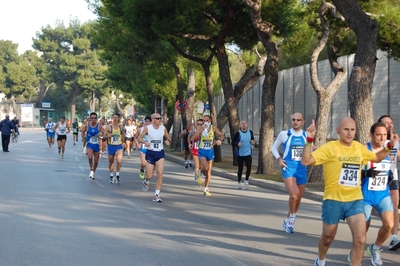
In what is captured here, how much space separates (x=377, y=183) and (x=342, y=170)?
3.61ft

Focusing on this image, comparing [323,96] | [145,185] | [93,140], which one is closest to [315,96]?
[323,96]

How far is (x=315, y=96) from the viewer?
2966 cm

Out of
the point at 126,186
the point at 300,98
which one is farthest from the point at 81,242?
the point at 300,98

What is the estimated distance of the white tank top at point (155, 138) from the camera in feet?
43.9

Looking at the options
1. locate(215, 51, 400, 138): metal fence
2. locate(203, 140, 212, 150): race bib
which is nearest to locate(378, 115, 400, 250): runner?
locate(203, 140, 212, 150): race bib

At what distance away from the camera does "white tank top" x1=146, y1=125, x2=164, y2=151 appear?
13.4 meters

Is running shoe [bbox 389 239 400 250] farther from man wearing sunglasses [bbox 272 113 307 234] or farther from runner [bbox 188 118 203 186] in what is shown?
runner [bbox 188 118 203 186]

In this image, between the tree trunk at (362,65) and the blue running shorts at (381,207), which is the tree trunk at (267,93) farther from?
the blue running shorts at (381,207)

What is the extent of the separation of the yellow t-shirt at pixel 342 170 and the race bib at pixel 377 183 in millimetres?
867

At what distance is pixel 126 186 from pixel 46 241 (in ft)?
25.2

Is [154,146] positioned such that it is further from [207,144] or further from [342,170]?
[342,170]

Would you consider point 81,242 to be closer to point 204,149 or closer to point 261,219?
point 261,219

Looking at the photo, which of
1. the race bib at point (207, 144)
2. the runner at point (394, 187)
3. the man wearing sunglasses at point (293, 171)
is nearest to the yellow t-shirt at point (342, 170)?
the runner at point (394, 187)

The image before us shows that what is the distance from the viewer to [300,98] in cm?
3158
